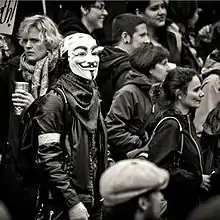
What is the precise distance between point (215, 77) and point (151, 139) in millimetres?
1803

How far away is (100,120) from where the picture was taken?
8.34 metres

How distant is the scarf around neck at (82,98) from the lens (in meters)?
8.11

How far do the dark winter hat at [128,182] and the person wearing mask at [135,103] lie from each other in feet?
10.7

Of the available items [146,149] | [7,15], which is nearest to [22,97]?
[7,15]

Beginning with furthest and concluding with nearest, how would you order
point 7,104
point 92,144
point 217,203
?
point 7,104 → point 92,144 → point 217,203

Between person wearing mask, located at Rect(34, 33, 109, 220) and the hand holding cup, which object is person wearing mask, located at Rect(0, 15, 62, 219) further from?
person wearing mask, located at Rect(34, 33, 109, 220)

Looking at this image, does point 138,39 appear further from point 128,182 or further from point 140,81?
point 128,182

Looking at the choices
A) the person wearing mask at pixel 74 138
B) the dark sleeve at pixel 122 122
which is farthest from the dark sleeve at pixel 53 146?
the dark sleeve at pixel 122 122

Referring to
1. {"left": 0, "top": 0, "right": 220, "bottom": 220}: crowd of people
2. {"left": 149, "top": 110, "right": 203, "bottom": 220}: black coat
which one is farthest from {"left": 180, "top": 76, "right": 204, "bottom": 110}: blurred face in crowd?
{"left": 149, "top": 110, "right": 203, "bottom": 220}: black coat

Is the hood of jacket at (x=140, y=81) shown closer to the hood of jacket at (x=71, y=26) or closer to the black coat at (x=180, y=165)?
the black coat at (x=180, y=165)

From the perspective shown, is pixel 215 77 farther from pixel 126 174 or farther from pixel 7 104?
pixel 126 174

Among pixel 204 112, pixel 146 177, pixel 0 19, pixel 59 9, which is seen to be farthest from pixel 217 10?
pixel 146 177

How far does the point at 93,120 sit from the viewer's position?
8219mm

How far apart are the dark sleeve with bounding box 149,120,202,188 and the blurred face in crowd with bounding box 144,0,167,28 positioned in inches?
120
